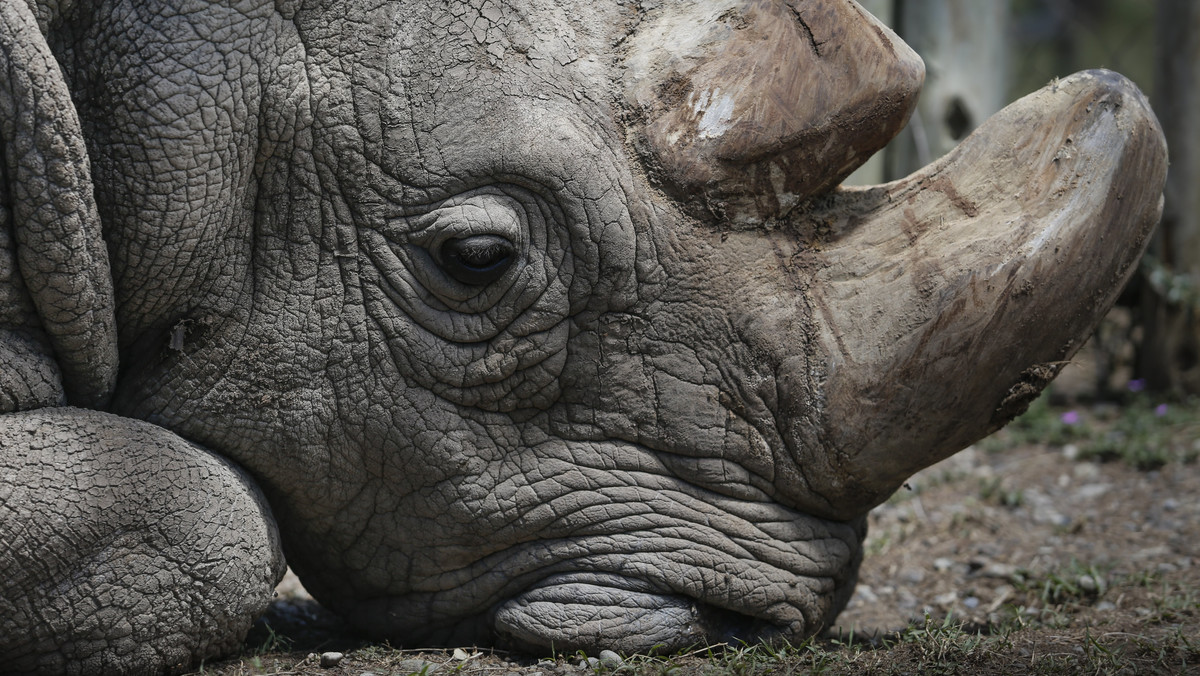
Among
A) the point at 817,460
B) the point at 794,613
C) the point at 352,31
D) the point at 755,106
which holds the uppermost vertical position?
the point at 352,31

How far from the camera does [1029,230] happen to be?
2930 mm

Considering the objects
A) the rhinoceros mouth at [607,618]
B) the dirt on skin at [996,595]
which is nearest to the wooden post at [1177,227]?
the dirt on skin at [996,595]

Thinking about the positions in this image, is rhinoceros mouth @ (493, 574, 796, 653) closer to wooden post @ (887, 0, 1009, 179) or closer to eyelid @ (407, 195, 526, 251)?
eyelid @ (407, 195, 526, 251)

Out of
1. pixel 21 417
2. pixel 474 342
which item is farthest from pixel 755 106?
pixel 21 417

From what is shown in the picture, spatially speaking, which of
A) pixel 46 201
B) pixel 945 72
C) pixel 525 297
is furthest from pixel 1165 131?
pixel 46 201

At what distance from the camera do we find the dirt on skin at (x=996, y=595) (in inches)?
120

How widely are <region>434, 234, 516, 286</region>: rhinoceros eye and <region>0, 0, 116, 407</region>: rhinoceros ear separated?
83cm

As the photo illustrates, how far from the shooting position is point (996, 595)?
13.9ft

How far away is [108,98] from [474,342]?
1.06 m

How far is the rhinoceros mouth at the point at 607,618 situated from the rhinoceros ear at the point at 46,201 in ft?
4.21

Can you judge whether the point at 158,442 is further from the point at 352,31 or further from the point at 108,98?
the point at 352,31

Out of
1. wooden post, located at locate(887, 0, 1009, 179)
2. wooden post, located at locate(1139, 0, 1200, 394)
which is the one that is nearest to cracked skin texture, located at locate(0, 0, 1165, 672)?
wooden post, located at locate(887, 0, 1009, 179)

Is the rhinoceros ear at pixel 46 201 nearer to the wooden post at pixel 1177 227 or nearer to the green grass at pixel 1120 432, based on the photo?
the green grass at pixel 1120 432

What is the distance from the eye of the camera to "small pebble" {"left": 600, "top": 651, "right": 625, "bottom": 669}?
3014 mm
